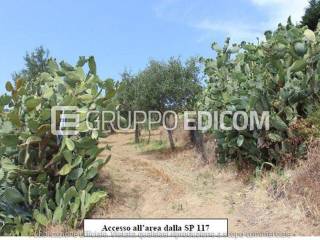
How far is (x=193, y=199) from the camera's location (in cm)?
884

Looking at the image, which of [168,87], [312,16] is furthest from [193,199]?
[312,16]

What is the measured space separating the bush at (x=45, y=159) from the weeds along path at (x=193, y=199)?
24.8 inches

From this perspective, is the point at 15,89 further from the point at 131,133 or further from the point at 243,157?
the point at 131,133

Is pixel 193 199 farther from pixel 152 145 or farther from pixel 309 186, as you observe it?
pixel 152 145

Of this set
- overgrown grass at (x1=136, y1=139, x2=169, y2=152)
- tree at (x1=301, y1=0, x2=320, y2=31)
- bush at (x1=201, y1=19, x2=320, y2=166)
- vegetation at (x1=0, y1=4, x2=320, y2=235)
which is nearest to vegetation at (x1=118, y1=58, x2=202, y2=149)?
overgrown grass at (x1=136, y1=139, x2=169, y2=152)

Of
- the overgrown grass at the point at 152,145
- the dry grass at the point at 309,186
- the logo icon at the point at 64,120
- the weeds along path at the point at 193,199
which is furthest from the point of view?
the overgrown grass at the point at 152,145

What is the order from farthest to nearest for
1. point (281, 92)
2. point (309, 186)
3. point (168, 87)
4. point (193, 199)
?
point (168, 87) < point (281, 92) < point (193, 199) < point (309, 186)

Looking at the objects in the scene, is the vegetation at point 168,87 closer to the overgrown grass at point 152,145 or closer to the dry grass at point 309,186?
the overgrown grass at point 152,145
